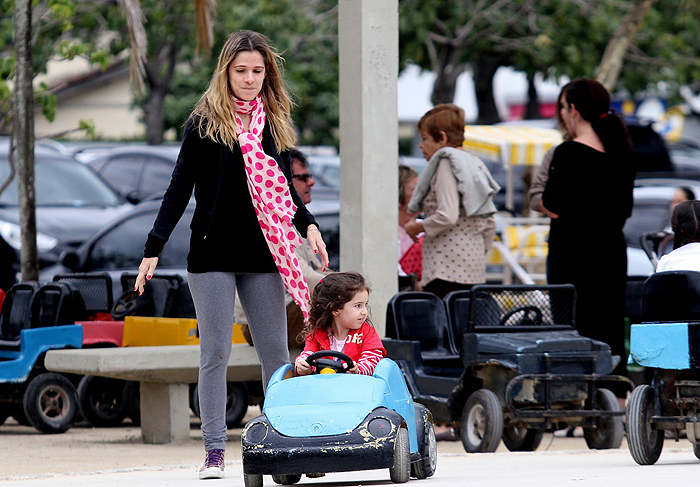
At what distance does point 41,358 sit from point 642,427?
4.49 m

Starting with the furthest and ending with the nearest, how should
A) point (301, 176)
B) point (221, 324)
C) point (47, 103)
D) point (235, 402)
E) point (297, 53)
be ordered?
point (297, 53), point (47, 103), point (235, 402), point (301, 176), point (221, 324)

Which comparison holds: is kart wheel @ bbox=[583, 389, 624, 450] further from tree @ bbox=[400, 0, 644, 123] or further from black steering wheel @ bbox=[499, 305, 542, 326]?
tree @ bbox=[400, 0, 644, 123]

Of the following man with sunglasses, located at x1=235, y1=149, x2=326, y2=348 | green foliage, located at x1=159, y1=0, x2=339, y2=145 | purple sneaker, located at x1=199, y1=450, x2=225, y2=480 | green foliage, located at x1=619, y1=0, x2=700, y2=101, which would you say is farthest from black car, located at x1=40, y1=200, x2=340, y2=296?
green foliage, located at x1=619, y1=0, x2=700, y2=101

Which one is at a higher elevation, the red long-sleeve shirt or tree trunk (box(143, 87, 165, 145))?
tree trunk (box(143, 87, 165, 145))

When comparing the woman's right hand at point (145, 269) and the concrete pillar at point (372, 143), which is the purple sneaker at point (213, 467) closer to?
the woman's right hand at point (145, 269)

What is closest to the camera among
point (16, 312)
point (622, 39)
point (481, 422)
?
point (481, 422)

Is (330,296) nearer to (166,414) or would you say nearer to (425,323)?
(425,323)

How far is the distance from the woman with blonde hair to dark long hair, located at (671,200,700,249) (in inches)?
73.8

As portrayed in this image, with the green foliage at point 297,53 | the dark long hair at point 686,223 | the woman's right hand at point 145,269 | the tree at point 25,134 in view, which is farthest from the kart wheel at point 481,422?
the green foliage at point 297,53

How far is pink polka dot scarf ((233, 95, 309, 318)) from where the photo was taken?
607 centimetres

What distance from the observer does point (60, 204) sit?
50.2ft

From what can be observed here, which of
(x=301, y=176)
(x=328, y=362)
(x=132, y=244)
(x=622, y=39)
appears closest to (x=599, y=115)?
(x=301, y=176)

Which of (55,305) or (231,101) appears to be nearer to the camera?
(231,101)

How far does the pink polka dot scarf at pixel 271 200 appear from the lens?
6.07 meters
